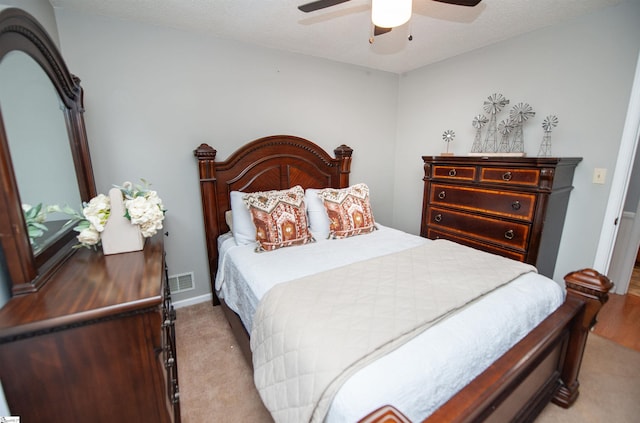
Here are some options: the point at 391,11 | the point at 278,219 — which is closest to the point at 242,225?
the point at 278,219

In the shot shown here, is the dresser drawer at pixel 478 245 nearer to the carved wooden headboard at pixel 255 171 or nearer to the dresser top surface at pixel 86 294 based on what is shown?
the carved wooden headboard at pixel 255 171

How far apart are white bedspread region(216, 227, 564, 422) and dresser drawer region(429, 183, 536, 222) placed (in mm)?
732

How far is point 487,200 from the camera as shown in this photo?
2311mm

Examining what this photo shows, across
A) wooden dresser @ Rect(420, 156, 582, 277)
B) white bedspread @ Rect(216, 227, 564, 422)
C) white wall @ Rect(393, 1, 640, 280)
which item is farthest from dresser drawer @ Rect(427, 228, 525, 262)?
white bedspread @ Rect(216, 227, 564, 422)

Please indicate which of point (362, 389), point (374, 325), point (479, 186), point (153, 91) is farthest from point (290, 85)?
point (362, 389)

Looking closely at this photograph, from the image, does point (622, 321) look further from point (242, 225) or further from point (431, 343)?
point (242, 225)

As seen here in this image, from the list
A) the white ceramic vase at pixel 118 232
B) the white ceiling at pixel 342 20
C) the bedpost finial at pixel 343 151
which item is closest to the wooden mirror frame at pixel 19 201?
the white ceramic vase at pixel 118 232

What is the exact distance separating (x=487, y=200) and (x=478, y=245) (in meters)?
0.40

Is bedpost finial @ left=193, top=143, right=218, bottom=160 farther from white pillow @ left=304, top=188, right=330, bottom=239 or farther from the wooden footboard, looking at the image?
the wooden footboard

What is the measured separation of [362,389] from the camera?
849 millimetres

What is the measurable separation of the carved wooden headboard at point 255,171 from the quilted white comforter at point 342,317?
4.30 feet

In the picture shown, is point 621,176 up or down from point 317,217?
up

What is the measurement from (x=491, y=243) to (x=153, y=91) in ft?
9.89

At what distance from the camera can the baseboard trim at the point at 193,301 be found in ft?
8.26
